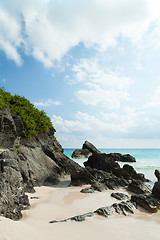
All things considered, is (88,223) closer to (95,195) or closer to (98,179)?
(95,195)

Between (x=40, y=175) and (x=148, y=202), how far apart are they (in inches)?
373

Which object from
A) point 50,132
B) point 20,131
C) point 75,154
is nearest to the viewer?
point 20,131

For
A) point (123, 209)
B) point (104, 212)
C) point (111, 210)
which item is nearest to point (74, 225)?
point (104, 212)

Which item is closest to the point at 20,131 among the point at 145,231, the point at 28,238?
the point at 28,238

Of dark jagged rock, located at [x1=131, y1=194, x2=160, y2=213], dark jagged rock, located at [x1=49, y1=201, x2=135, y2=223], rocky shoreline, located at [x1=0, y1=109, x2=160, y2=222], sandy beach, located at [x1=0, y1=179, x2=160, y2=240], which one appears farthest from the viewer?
dark jagged rock, located at [x1=131, y1=194, x2=160, y2=213]

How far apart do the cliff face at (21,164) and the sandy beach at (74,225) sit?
0.99 metres

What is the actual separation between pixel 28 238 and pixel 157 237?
5.00 meters

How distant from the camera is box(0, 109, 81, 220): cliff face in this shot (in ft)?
23.8

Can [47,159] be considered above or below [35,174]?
above

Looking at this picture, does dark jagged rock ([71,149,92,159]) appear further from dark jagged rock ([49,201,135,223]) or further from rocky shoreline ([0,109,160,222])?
dark jagged rock ([49,201,135,223])

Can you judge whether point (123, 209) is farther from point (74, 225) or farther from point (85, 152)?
point (85, 152)

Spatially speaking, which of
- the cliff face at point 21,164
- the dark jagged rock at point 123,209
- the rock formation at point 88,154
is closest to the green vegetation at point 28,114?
the cliff face at point 21,164

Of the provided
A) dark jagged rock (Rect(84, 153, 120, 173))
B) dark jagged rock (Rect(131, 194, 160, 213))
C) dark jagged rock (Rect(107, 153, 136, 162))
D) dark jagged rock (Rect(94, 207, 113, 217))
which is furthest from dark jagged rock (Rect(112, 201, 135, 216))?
dark jagged rock (Rect(107, 153, 136, 162))

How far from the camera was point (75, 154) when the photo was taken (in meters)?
51.9
